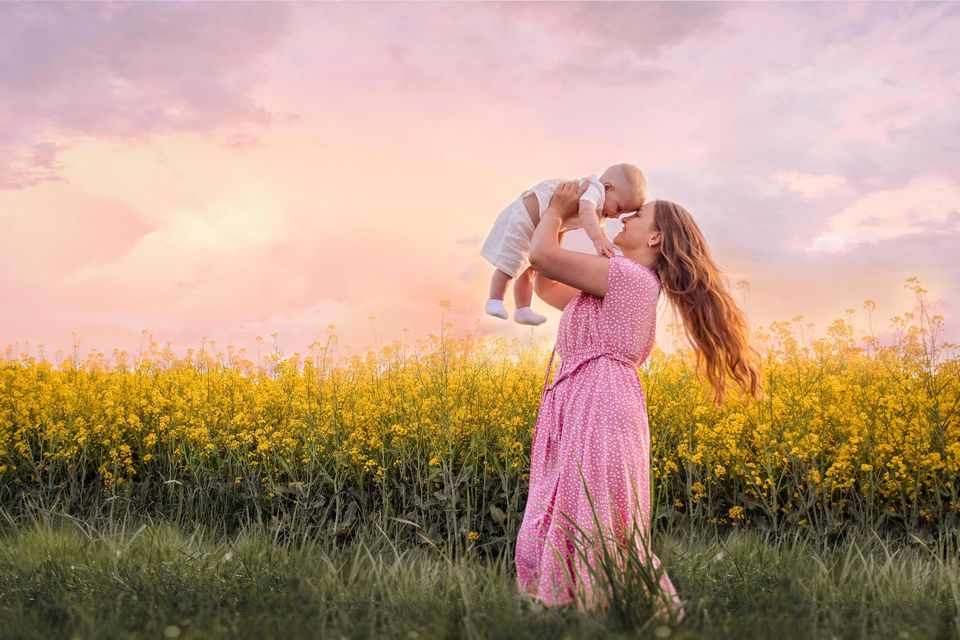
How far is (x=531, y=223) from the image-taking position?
3.63 m

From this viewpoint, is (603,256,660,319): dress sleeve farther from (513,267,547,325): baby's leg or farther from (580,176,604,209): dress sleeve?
(513,267,547,325): baby's leg

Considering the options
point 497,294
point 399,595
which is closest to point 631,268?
point 497,294

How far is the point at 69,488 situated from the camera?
620 centimetres

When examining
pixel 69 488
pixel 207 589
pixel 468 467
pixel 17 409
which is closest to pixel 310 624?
pixel 207 589

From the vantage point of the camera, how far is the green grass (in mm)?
2686

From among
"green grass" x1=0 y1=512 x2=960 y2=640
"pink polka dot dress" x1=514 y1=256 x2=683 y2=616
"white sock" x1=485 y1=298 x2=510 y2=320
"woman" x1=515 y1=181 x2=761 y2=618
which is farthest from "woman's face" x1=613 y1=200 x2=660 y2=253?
"green grass" x1=0 y1=512 x2=960 y2=640

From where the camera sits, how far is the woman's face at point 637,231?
3430 millimetres

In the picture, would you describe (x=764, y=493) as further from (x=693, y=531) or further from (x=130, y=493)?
(x=130, y=493)

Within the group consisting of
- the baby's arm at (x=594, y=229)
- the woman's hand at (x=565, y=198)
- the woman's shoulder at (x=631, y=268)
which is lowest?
the woman's shoulder at (x=631, y=268)

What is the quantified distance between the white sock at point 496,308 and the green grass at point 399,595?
3.60 feet

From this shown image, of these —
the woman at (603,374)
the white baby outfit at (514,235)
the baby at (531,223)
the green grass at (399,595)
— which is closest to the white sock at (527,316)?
the baby at (531,223)

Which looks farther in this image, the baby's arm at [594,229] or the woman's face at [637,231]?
the woman's face at [637,231]

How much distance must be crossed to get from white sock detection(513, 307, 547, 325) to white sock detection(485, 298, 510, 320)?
58 mm

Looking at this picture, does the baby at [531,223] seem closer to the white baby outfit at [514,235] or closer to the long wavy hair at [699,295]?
the white baby outfit at [514,235]
